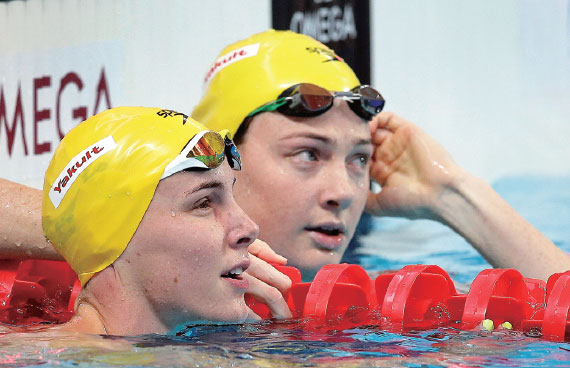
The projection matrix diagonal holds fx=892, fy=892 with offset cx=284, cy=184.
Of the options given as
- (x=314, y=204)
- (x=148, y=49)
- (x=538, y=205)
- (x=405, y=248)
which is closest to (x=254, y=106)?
(x=314, y=204)

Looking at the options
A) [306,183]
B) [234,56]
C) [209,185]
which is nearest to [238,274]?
[209,185]

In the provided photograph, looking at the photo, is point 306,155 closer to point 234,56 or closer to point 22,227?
point 234,56

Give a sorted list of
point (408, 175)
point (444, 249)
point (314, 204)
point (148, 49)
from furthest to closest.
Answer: point (148, 49) < point (444, 249) < point (408, 175) < point (314, 204)

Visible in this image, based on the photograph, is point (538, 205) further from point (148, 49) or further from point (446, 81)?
point (148, 49)

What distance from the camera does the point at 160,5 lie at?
7457 mm

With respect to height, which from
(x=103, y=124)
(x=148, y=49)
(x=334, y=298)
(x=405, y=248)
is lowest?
(x=405, y=248)

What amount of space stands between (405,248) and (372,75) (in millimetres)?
1289

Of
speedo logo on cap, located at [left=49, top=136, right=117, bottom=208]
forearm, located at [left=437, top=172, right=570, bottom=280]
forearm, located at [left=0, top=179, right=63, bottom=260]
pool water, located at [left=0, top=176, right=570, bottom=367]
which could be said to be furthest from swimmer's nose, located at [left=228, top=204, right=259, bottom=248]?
forearm, located at [left=437, top=172, right=570, bottom=280]

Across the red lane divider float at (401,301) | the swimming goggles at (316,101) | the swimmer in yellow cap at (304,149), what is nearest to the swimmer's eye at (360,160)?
the swimmer in yellow cap at (304,149)

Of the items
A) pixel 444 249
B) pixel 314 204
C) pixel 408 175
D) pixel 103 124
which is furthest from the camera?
pixel 444 249

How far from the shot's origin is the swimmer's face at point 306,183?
339 centimetres

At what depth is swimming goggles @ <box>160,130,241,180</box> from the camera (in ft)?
8.02

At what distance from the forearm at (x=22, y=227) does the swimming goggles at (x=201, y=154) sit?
662 millimetres

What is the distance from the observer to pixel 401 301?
2.55 m
